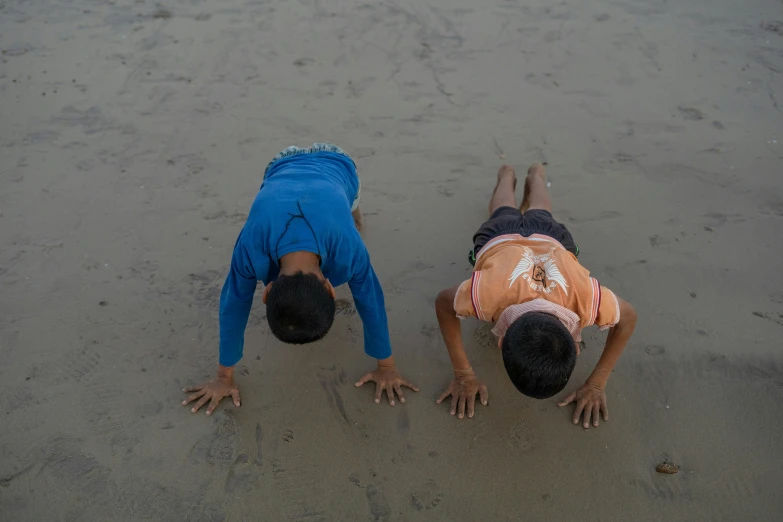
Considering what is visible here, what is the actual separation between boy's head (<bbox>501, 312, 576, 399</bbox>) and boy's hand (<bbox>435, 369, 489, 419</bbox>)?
50cm

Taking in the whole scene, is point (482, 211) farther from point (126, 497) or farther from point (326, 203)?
point (126, 497)

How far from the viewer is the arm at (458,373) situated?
2.16 m

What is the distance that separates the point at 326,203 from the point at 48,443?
4.80ft

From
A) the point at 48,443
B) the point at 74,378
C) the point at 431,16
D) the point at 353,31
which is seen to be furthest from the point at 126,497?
the point at 431,16

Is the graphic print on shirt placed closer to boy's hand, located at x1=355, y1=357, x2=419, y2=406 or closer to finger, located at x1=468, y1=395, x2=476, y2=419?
finger, located at x1=468, y1=395, x2=476, y2=419

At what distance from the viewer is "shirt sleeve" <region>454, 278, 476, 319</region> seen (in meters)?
2.01

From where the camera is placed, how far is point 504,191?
2.91 m

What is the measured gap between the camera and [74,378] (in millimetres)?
2365

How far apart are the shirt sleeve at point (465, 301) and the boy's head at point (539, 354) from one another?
246 mm

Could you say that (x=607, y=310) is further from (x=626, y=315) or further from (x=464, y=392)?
(x=464, y=392)

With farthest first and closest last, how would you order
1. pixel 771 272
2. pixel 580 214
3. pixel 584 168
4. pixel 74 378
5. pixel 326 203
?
pixel 584 168 → pixel 580 214 → pixel 771 272 → pixel 74 378 → pixel 326 203

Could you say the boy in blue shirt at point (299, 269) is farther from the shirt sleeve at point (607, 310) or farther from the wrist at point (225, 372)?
the shirt sleeve at point (607, 310)

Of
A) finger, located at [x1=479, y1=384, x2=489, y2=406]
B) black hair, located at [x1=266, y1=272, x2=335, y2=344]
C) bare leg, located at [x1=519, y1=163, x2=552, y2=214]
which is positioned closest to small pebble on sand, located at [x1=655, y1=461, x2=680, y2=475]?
finger, located at [x1=479, y1=384, x2=489, y2=406]

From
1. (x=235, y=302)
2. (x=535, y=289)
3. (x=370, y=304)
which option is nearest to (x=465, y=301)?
(x=535, y=289)
